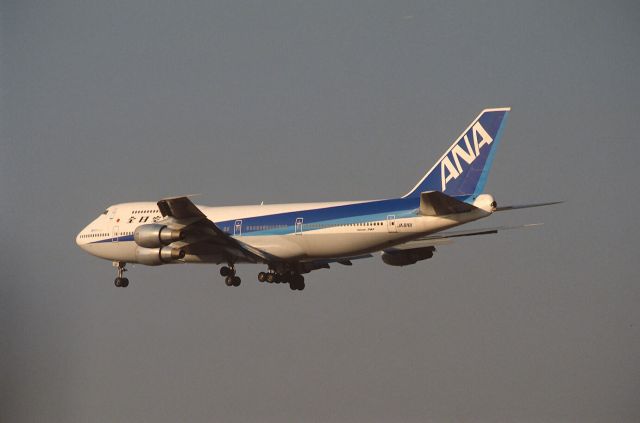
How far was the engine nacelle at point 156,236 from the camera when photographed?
56.0m

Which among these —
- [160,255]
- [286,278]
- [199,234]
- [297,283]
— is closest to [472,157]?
[286,278]

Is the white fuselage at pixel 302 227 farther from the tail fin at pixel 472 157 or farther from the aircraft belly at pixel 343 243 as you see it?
the tail fin at pixel 472 157

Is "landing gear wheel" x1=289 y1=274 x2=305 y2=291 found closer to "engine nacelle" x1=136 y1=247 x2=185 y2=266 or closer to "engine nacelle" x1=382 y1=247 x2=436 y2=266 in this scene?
"engine nacelle" x1=382 y1=247 x2=436 y2=266

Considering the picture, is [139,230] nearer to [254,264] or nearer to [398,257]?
[254,264]

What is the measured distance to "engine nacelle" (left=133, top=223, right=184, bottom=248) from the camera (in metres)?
56.0

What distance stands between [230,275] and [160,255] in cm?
382

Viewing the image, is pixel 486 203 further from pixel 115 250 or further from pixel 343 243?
pixel 115 250

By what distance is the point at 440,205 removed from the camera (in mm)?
49625

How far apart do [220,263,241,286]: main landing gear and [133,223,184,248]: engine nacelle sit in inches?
165

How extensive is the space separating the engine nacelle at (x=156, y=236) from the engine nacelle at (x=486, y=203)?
585 inches

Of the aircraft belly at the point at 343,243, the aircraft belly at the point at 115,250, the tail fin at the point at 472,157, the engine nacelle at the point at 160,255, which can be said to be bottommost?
the aircraft belly at the point at 343,243

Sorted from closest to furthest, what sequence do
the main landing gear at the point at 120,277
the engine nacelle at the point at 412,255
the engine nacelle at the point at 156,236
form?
the engine nacelle at the point at 156,236
the engine nacelle at the point at 412,255
the main landing gear at the point at 120,277

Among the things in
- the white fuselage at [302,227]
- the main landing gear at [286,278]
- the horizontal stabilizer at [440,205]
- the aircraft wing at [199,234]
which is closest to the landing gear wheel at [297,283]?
the main landing gear at [286,278]

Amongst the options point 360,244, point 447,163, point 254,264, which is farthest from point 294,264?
point 447,163
